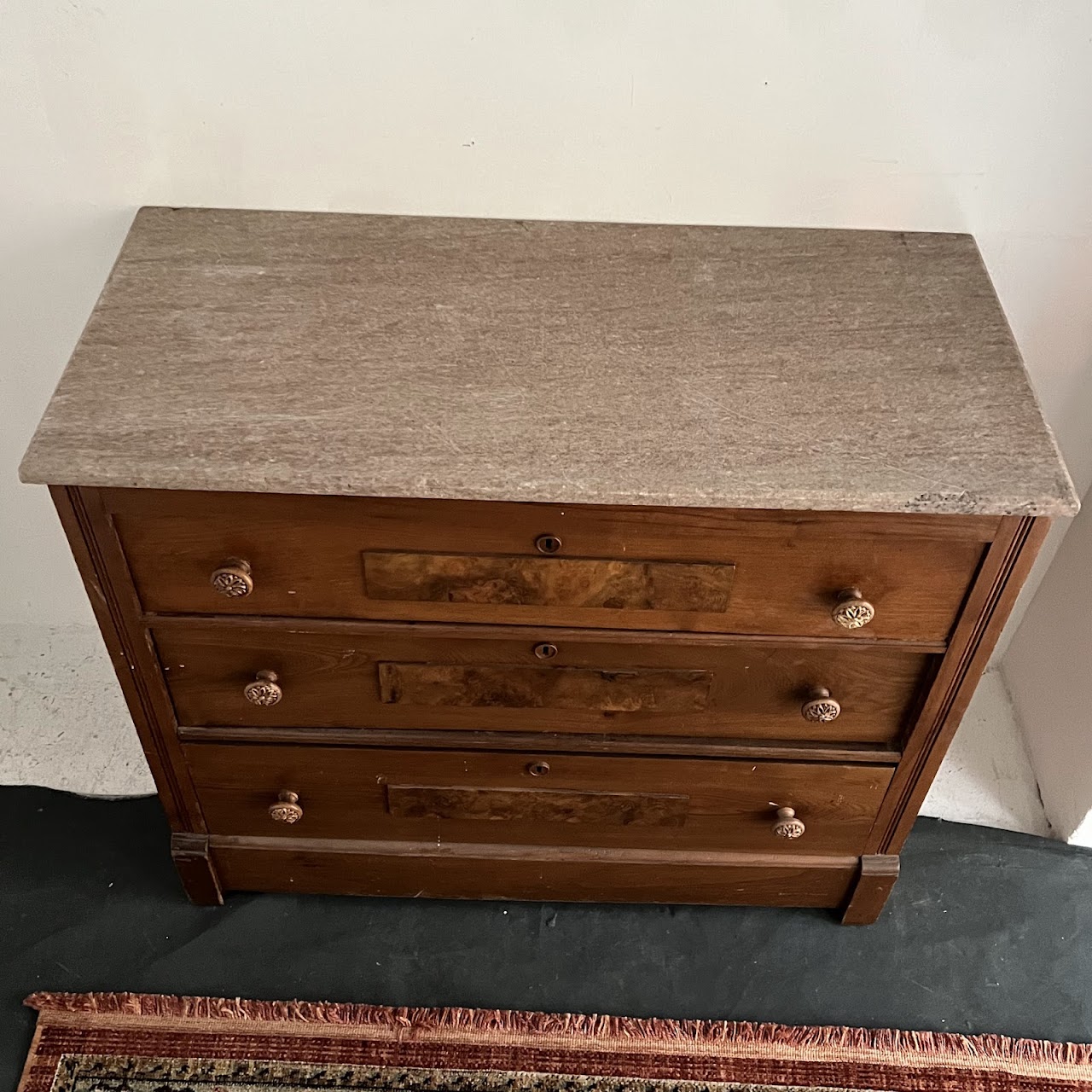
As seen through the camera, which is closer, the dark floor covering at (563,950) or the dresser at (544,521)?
the dresser at (544,521)

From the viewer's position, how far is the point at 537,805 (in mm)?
1443

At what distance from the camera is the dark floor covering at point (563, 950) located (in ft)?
5.07

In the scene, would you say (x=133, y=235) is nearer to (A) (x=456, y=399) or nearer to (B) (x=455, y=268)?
(B) (x=455, y=268)

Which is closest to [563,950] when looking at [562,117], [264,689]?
[264,689]

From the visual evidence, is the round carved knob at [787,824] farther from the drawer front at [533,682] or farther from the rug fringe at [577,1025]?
the rug fringe at [577,1025]

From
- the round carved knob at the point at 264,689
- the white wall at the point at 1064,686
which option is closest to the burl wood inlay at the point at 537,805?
the round carved knob at the point at 264,689

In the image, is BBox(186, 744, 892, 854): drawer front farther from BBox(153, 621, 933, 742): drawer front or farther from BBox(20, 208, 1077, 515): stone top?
BBox(20, 208, 1077, 515): stone top

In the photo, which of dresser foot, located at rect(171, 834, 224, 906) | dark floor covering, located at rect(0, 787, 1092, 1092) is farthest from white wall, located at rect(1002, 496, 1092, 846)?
dresser foot, located at rect(171, 834, 224, 906)

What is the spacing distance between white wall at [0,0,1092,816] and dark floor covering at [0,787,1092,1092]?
860 mm

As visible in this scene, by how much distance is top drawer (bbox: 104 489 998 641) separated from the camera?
1.10 meters

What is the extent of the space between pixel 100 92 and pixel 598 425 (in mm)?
724

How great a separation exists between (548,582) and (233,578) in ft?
1.05

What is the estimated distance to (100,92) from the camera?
4.29 ft

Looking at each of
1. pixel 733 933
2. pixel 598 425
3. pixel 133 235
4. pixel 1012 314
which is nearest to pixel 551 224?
pixel 598 425
